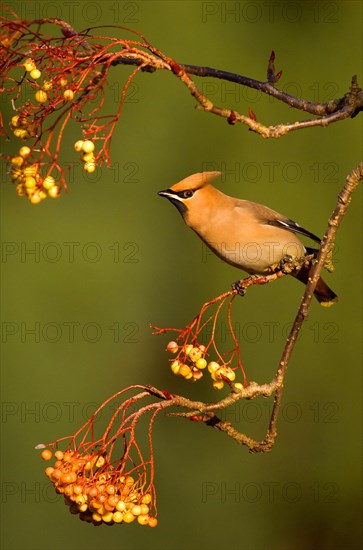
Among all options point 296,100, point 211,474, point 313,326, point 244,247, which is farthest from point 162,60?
point 211,474

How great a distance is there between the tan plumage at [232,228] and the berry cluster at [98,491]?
1009mm

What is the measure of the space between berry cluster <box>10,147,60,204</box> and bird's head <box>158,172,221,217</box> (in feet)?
2.98

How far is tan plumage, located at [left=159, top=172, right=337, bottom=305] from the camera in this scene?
2844mm

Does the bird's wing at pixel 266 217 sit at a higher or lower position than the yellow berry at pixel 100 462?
Result: higher

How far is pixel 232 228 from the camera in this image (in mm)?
2963

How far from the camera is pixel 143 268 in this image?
4902 mm

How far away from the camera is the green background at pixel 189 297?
459 centimetres

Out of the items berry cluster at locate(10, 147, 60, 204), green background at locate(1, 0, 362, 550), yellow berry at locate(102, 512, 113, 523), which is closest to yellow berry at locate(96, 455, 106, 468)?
yellow berry at locate(102, 512, 113, 523)

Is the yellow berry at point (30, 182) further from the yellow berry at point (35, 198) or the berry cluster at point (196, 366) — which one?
the berry cluster at point (196, 366)

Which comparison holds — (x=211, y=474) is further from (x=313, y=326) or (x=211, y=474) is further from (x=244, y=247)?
(x=244, y=247)

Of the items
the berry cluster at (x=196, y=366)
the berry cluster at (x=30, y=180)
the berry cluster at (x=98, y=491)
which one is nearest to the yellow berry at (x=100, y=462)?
the berry cluster at (x=98, y=491)

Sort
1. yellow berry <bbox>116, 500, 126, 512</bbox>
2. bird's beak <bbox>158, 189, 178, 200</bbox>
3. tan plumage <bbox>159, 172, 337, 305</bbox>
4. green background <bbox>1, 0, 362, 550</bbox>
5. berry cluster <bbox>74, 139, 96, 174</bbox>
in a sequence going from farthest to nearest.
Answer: green background <bbox>1, 0, 362, 550</bbox>
tan plumage <bbox>159, 172, 337, 305</bbox>
bird's beak <bbox>158, 189, 178, 200</bbox>
yellow berry <bbox>116, 500, 126, 512</bbox>
berry cluster <bbox>74, 139, 96, 174</bbox>

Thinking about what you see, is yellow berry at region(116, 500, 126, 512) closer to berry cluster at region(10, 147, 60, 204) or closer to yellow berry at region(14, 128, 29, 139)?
berry cluster at region(10, 147, 60, 204)

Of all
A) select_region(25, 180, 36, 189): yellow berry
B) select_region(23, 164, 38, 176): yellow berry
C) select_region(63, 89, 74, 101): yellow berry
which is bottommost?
select_region(25, 180, 36, 189): yellow berry
